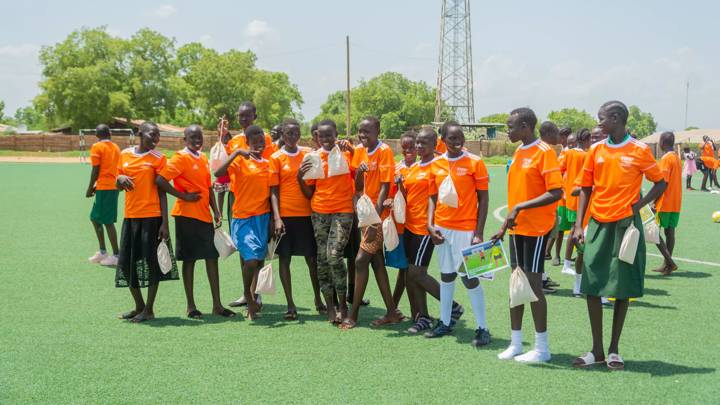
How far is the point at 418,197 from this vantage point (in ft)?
20.8

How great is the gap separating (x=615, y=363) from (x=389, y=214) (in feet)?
7.88

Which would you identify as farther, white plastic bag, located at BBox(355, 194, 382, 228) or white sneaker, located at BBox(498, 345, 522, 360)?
white plastic bag, located at BBox(355, 194, 382, 228)

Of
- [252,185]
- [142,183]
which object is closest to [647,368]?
[252,185]

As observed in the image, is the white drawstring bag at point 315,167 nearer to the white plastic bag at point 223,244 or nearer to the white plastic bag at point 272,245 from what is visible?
the white plastic bag at point 272,245

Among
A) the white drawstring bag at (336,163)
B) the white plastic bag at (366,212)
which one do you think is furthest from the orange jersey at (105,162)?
the white plastic bag at (366,212)

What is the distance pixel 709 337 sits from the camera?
20.1 feet

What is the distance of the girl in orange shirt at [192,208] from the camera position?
6816 mm

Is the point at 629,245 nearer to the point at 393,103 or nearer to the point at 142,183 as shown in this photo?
the point at 142,183

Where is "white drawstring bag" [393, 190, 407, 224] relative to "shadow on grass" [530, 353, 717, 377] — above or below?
above

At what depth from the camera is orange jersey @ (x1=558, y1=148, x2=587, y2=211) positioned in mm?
8406

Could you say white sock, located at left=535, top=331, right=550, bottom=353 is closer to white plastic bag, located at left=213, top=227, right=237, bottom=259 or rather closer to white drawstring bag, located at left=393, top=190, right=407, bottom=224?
white drawstring bag, located at left=393, top=190, right=407, bottom=224

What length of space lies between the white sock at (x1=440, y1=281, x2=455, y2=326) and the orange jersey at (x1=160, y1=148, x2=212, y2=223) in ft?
8.52

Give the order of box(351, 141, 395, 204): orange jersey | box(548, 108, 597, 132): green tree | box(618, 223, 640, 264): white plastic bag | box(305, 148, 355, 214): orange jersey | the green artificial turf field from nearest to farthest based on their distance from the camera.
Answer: the green artificial turf field < box(618, 223, 640, 264): white plastic bag < box(351, 141, 395, 204): orange jersey < box(305, 148, 355, 214): orange jersey < box(548, 108, 597, 132): green tree

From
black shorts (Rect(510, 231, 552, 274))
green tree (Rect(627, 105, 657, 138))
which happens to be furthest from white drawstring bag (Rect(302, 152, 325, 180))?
green tree (Rect(627, 105, 657, 138))
